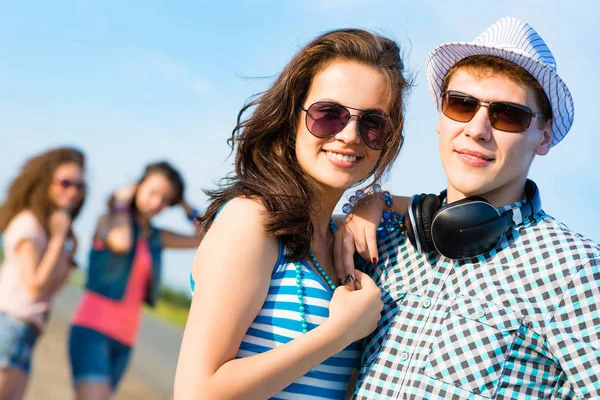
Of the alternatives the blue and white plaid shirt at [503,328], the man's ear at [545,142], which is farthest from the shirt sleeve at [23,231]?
the man's ear at [545,142]

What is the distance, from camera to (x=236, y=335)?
7.95ft

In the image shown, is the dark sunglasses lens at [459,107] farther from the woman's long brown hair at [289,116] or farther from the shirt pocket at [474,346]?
the shirt pocket at [474,346]

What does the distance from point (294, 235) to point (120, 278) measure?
4.97 metres

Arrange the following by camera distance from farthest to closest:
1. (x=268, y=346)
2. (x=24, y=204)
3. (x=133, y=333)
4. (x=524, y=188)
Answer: (x=133, y=333)
(x=24, y=204)
(x=524, y=188)
(x=268, y=346)

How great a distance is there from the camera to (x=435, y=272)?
2672 millimetres

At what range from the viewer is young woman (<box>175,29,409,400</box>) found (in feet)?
7.82

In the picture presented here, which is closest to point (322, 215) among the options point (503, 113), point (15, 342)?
point (503, 113)

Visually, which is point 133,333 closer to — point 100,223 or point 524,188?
point 100,223

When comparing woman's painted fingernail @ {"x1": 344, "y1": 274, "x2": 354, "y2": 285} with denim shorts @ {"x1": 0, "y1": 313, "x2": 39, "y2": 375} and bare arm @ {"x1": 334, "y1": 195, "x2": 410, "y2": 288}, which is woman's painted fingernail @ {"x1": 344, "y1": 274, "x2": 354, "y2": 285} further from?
denim shorts @ {"x1": 0, "y1": 313, "x2": 39, "y2": 375}

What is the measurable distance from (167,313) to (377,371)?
62.5ft

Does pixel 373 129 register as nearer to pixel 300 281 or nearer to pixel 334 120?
pixel 334 120

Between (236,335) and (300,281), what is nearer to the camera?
(236,335)

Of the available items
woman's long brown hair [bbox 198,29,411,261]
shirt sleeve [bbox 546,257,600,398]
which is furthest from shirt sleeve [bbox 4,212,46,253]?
shirt sleeve [bbox 546,257,600,398]

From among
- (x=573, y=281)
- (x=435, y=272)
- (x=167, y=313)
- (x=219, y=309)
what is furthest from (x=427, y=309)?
(x=167, y=313)
